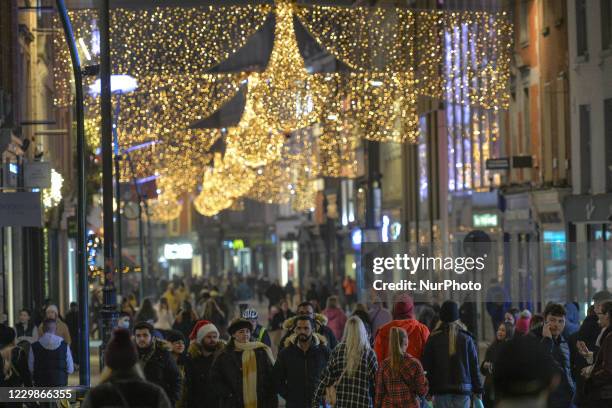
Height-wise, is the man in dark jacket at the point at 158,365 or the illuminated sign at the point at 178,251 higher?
the illuminated sign at the point at 178,251

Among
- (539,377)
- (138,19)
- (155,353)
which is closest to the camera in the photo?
(539,377)

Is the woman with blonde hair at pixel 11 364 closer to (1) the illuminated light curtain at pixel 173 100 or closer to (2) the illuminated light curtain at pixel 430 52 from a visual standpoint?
(2) the illuminated light curtain at pixel 430 52

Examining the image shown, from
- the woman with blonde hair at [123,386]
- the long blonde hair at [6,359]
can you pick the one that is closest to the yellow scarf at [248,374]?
the long blonde hair at [6,359]

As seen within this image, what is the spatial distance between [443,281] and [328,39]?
9354 mm

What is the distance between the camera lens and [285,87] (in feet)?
103

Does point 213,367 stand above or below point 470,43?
below

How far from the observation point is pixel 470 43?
32.0 meters

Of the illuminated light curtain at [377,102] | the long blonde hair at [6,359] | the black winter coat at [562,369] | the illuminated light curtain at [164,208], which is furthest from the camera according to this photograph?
the illuminated light curtain at [164,208]

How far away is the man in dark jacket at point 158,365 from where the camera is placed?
47.1 ft

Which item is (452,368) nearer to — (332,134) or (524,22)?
(524,22)

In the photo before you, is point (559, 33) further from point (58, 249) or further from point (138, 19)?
point (58, 249)

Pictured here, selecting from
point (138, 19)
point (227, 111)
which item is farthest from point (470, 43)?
point (227, 111)

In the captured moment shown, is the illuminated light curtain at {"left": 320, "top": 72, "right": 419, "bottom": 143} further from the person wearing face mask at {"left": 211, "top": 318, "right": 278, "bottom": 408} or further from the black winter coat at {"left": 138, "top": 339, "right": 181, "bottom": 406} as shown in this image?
the black winter coat at {"left": 138, "top": 339, "right": 181, "bottom": 406}

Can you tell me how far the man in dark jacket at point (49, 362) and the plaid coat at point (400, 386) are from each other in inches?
217
